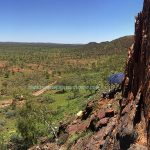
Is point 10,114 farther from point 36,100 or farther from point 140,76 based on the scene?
point 140,76

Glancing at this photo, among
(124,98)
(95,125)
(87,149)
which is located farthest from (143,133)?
(95,125)

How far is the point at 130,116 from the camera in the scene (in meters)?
17.0

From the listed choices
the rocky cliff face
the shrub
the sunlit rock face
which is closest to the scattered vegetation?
the shrub

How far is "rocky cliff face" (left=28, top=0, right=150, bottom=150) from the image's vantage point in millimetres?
15898

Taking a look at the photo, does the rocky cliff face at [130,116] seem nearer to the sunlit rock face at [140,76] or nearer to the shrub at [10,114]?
the sunlit rock face at [140,76]

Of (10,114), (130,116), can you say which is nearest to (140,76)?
(130,116)

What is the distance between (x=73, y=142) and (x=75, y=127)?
3085 mm

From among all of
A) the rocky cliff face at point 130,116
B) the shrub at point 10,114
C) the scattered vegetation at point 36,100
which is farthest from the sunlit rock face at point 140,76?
the shrub at point 10,114

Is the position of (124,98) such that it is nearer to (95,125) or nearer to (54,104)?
(95,125)

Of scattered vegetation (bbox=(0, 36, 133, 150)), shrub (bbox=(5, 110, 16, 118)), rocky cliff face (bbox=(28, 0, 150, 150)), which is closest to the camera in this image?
rocky cliff face (bbox=(28, 0, 150, 150))

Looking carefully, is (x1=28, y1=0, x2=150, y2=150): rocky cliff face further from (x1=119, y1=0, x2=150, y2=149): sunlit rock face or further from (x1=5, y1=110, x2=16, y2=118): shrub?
(x1=5, y1=110, x2=16, y2=118): shrub

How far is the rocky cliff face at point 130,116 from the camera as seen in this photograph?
1590cm

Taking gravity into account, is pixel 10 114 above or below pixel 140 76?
below

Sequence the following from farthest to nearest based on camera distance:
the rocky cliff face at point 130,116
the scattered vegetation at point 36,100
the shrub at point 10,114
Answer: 1. the shrub at point 10,114
2. the scattered vegetation at point 36,100
3. the rocky cliff face at point 130,116
